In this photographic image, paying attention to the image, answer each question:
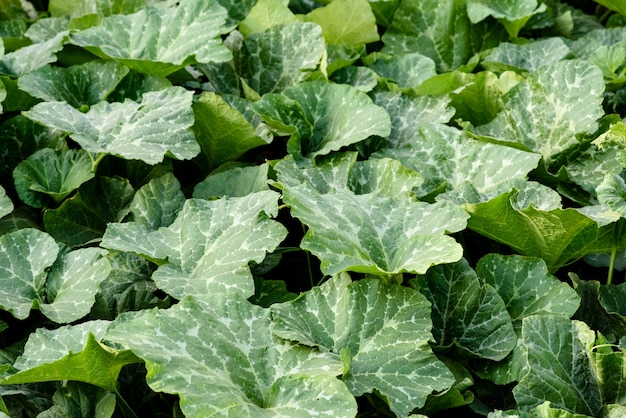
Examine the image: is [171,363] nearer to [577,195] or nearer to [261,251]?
[261,251]

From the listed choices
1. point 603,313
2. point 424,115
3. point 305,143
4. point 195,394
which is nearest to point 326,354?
point 195,394

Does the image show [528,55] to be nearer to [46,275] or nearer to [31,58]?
[31,58]

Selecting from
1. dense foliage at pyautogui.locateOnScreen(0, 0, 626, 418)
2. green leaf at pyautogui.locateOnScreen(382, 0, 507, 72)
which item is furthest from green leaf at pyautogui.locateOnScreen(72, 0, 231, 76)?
green leaf at pyautogui.locateOnScreen(382, 0, 507, 72)

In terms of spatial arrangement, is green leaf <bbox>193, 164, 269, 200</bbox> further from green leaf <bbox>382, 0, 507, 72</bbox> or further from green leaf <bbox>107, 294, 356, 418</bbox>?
green leaf <bbox>382, 0, 507, 72</bbox>

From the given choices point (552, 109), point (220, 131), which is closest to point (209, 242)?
point (220, 131)

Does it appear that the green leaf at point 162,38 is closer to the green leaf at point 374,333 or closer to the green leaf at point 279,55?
the green leaf at point 279,55

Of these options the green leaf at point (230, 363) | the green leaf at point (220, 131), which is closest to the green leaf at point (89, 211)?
the green leaf at point (220, 131)

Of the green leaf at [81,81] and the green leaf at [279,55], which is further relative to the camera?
the green leaf at [279,55]
